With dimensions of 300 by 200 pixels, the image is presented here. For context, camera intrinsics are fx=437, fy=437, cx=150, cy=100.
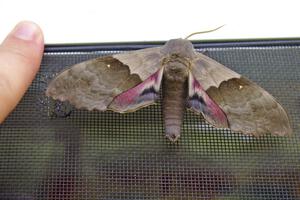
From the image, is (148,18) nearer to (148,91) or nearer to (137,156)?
(148,91)

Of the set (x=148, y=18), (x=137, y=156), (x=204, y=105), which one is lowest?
(x=137, y=156)

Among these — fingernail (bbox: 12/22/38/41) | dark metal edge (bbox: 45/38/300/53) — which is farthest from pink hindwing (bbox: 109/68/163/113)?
fingernail (bbox: 12/22/38/41)

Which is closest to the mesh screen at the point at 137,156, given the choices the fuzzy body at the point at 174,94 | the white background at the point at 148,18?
the fuzzy body at the point at 174,94

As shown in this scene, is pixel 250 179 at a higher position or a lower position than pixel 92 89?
lower

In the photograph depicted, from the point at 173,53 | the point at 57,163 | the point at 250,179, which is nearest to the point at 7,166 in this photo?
the point at 57,163

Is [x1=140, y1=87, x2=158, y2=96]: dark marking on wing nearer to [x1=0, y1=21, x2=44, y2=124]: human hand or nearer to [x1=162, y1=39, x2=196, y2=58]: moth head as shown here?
[x1=162, y1=39, x2=196, y2=58]: moth head

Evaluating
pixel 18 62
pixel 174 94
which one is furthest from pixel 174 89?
pixel 18 62

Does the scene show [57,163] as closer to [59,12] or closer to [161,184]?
[161,184]
